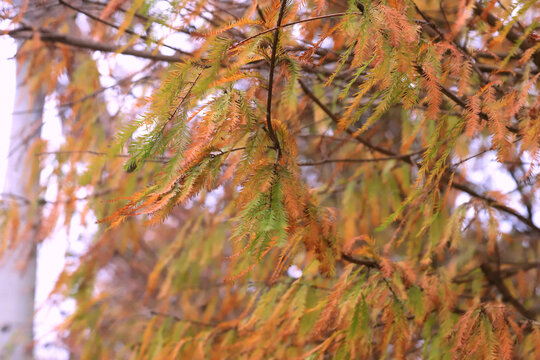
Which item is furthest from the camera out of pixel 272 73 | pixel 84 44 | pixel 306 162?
pixel 84 44

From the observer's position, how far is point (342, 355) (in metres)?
1.06

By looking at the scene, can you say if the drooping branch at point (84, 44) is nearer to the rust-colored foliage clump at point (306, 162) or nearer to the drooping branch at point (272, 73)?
the rust-colored foliage clump at point (306, 162)

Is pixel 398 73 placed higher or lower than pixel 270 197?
higher

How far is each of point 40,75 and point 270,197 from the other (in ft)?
5.74

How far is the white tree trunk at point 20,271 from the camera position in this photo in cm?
237

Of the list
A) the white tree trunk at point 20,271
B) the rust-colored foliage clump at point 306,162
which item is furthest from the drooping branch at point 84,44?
the white tree trunk at point 20,271

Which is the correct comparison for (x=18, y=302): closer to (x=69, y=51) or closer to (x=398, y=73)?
(x=69, y=51)

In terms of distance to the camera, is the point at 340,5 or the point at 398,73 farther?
the point at 340,5

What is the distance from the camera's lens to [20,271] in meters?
2.48

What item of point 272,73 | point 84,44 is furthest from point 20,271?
point 272,73

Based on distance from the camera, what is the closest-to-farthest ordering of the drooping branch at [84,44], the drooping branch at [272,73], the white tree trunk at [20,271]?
the drooping branch at [272,73], the drooping branch at [84,44], the white tree trunk at [20,271]

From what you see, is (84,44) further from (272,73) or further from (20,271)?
(20,271)

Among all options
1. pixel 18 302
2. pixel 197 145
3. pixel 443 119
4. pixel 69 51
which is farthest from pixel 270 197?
pixel 18 302

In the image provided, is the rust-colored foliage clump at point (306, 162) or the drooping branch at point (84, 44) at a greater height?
the drooping branch at point (84, 44)
